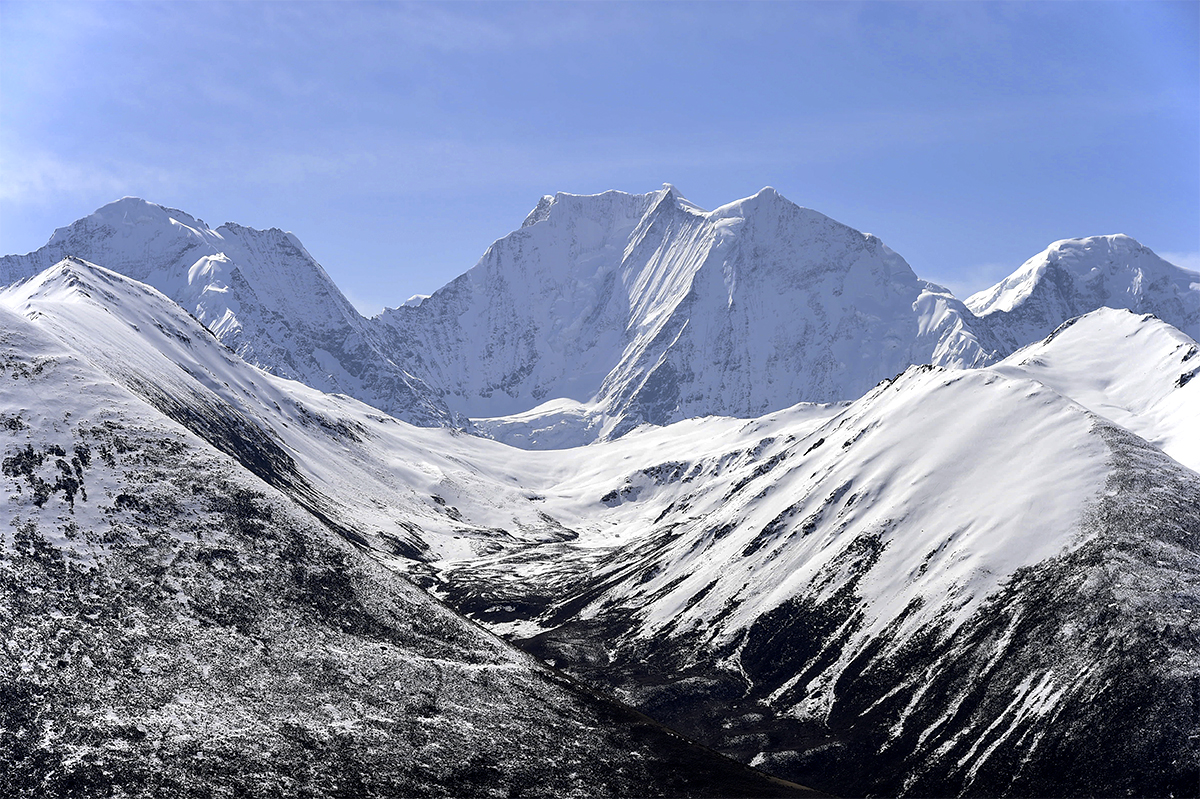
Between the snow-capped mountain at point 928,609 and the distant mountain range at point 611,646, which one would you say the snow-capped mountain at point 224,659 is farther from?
the snow-capped mountain at point 928,609

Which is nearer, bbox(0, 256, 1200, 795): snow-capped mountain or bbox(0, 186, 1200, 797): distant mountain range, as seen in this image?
bbox(0, 186, 1200, 797): distant mountain range

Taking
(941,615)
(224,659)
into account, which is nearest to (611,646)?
(941,615)

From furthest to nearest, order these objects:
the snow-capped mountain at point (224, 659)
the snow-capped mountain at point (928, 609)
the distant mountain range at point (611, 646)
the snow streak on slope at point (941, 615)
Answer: the snow-capped mountain at point (928, 609) < the snow streak on slope at point (941, 615) < the distant mountain range at point (611, 646) < the snow-capped mountain at point (224, 659)

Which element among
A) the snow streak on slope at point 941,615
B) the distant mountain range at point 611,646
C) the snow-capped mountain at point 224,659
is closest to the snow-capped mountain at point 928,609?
the snow streak on slope at point 941,615

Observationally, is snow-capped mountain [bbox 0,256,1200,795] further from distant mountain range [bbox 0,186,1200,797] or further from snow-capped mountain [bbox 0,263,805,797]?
snow-capped mountain [bbox 0,263,805,797]

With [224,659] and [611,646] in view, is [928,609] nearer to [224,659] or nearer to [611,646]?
[611,646]

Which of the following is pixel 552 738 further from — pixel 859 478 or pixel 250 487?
pixel 859 478

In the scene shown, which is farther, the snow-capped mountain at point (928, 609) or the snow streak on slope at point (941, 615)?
the snow-capped mountain at point (928, 609)

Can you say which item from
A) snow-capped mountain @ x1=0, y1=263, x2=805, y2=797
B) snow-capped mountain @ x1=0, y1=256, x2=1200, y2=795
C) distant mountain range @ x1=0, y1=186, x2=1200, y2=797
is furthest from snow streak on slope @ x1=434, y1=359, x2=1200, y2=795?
snow-capped mountain @ x1=0, y1=263, x2=805, y2=797
